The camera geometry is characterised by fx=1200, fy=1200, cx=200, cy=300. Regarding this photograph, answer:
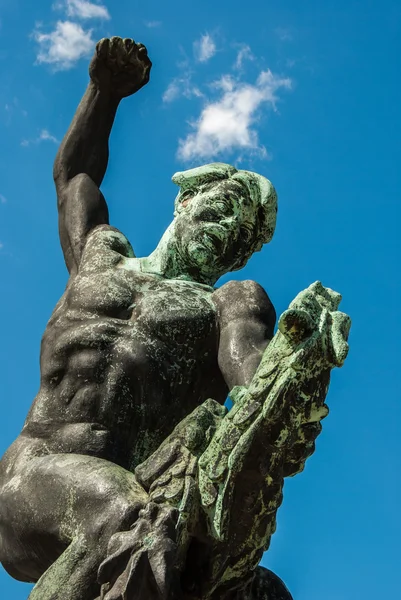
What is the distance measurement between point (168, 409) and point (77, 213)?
166cm

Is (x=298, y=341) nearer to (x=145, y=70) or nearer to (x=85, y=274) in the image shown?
(x=85, y=274)

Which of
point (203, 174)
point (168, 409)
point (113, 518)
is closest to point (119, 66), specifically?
point (203, 174)

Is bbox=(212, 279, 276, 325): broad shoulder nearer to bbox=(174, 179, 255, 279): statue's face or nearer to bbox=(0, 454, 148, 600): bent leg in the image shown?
bbox=(174, 179, 255, 279): statue's face

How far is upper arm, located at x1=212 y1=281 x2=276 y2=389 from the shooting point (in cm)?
615

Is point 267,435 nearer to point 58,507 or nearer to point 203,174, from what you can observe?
point 58,507

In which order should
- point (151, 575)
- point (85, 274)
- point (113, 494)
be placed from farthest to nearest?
point (85, 274) → point (113, 494) → point (151, 575)

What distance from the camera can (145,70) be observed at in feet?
26.3

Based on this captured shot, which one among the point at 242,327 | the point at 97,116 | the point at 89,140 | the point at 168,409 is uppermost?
the point at 97,116

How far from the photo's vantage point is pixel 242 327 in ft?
20.8

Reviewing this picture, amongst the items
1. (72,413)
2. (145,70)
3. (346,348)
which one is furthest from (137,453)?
(145,70)

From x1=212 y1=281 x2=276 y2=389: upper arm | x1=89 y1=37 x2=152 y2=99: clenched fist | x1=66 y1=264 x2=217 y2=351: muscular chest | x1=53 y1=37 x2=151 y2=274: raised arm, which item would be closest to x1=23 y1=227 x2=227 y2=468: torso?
x1=66 y1=264 x2=217 y2=351: muscular chest

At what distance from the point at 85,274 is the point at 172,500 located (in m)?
1.82

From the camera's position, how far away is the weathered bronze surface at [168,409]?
5516 millimetres

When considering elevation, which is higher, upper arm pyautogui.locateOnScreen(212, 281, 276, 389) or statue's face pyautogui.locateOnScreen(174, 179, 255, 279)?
statue's face pyautogui.locateOnScreen(174, 179, 255, 279)
